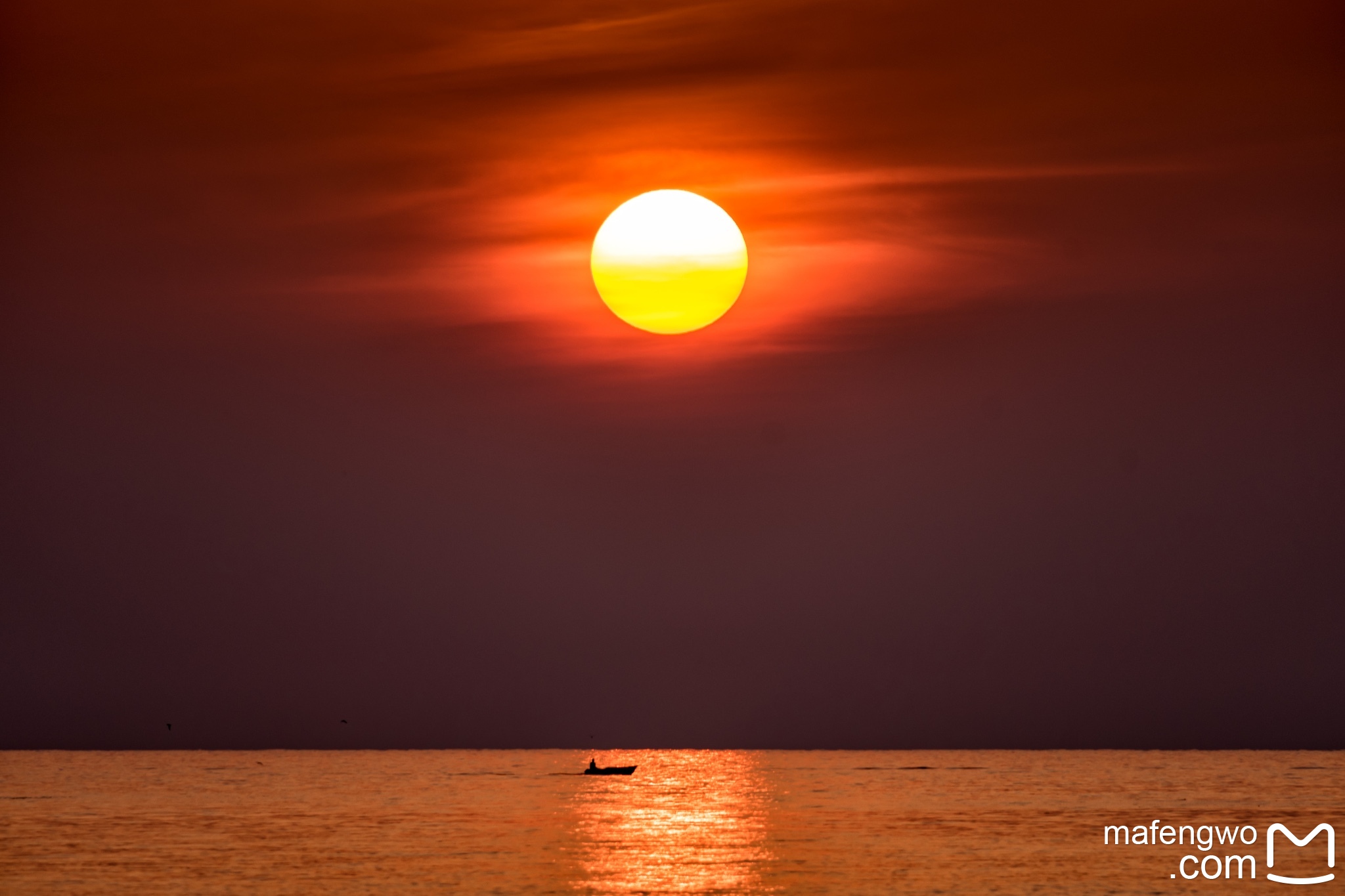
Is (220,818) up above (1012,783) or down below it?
below

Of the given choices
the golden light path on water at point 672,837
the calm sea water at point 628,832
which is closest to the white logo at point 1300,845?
the calm sea water at point 628,832

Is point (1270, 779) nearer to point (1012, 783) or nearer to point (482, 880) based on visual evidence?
point (1012, 783)

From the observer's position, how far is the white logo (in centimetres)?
3750

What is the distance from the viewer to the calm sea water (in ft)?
123

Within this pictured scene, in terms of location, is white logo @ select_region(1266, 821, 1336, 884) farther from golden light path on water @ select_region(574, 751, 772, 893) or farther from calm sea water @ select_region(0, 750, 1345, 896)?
golden light path on water @ select_region(574, 751, 772, 893)

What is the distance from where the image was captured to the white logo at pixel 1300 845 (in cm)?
3750

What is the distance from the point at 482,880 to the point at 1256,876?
65.0ft

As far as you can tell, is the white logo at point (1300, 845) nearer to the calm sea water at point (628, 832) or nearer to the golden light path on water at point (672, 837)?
the calm sea water at point (628, 832)

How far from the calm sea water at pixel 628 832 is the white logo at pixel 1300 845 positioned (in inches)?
24.8

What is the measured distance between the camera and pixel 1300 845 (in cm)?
4934

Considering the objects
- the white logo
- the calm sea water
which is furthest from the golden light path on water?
the white logo

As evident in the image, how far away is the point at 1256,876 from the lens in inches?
1529

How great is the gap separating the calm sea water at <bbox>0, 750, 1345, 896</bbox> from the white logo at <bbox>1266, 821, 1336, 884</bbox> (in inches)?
24.8

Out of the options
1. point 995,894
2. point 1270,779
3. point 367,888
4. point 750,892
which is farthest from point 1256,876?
point 1270,779
